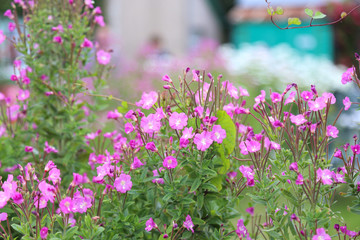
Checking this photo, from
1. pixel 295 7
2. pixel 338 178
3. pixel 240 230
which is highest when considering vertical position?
pixel 338 178

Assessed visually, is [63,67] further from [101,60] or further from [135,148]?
[135,148]

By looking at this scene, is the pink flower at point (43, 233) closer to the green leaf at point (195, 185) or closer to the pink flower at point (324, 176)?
the green leaf at point (195, 185)

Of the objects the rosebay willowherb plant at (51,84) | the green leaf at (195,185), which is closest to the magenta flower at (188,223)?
the green leaf at (195,185)

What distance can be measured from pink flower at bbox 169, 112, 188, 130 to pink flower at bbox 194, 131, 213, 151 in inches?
2.5

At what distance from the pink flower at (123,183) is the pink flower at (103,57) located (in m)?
0.76

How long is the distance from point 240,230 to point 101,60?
3.14 feet

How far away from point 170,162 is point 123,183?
0.53 feet

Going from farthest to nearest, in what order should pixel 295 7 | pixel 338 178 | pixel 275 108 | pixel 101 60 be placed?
pixel 295 7, pixel 101 60, pixel 275 108, pixel 338 178

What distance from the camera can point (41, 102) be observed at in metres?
2.11

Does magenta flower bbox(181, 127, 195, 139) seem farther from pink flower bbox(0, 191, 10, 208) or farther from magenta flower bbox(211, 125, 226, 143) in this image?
pink flower bbox(0, 191, 10, 208)

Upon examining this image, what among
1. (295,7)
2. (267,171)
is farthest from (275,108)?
(295,7)

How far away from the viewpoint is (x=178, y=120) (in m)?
1.43

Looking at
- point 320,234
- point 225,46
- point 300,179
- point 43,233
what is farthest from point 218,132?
point 225,46

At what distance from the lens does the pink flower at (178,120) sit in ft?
4.68
